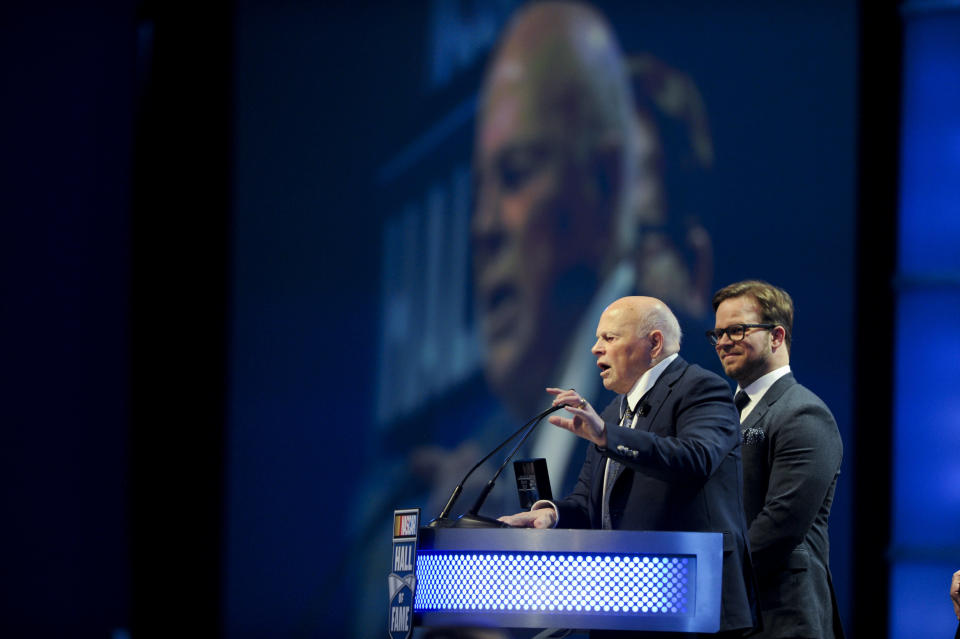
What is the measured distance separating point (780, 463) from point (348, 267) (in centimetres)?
282

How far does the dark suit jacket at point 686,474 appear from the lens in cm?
246

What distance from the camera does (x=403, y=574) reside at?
2.44 metres

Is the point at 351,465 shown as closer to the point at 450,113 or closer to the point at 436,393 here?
the point at 436,393

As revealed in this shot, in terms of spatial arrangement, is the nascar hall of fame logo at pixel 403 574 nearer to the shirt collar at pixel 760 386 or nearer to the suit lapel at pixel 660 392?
the suit lapel at pixel 660 392

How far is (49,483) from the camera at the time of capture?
562cm

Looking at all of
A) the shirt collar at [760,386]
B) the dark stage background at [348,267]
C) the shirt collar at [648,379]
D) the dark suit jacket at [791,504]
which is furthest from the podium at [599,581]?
the dark stage background at [348,267]

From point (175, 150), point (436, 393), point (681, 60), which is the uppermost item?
point (681, 60)

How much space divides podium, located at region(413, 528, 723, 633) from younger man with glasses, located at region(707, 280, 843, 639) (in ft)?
2.09

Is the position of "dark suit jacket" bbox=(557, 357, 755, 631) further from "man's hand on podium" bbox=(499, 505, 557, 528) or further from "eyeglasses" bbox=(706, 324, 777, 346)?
"eyeglasses" bbox=(706, 324, 777, 346)

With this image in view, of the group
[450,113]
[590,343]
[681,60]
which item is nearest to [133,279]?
[450,113]

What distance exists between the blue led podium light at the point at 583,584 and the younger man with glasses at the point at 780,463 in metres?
0.67

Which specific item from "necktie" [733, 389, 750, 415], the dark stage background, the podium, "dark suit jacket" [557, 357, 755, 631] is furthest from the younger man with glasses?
the dark stage background

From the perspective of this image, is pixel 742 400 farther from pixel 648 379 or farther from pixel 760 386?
pixel 648 379

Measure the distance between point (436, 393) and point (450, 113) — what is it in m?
1.19
